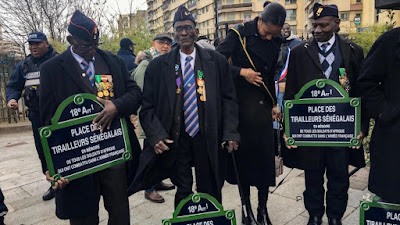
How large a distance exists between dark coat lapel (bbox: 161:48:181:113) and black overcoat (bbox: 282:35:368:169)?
48.8 inches

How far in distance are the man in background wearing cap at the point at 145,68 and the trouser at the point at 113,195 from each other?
1.53 m

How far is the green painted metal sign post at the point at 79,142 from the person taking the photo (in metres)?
2.32

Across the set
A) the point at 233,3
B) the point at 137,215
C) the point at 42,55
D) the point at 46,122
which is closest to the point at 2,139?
the point at 42,55

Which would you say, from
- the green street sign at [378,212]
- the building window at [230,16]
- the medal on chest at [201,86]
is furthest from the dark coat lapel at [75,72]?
the building window at [230,16]

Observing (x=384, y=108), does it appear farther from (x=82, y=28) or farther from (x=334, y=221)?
(x=82, y=28)

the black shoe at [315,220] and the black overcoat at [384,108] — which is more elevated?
the black overcoat at [384,108]

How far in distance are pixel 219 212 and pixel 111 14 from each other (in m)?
18.2

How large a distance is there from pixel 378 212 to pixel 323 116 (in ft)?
2.94

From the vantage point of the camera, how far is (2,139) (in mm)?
9742

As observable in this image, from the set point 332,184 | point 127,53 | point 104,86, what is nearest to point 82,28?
point 104,86

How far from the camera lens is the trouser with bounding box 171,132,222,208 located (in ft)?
9.32

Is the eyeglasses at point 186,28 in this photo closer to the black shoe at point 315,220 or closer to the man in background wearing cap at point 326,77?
the man in background wearing cap at point 326,77

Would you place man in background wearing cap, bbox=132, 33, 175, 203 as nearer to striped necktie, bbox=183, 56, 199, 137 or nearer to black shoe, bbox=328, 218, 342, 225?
striped necktie, bbox=183, 56, 199, 137

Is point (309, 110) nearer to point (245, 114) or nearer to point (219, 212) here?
point (245, 114)
